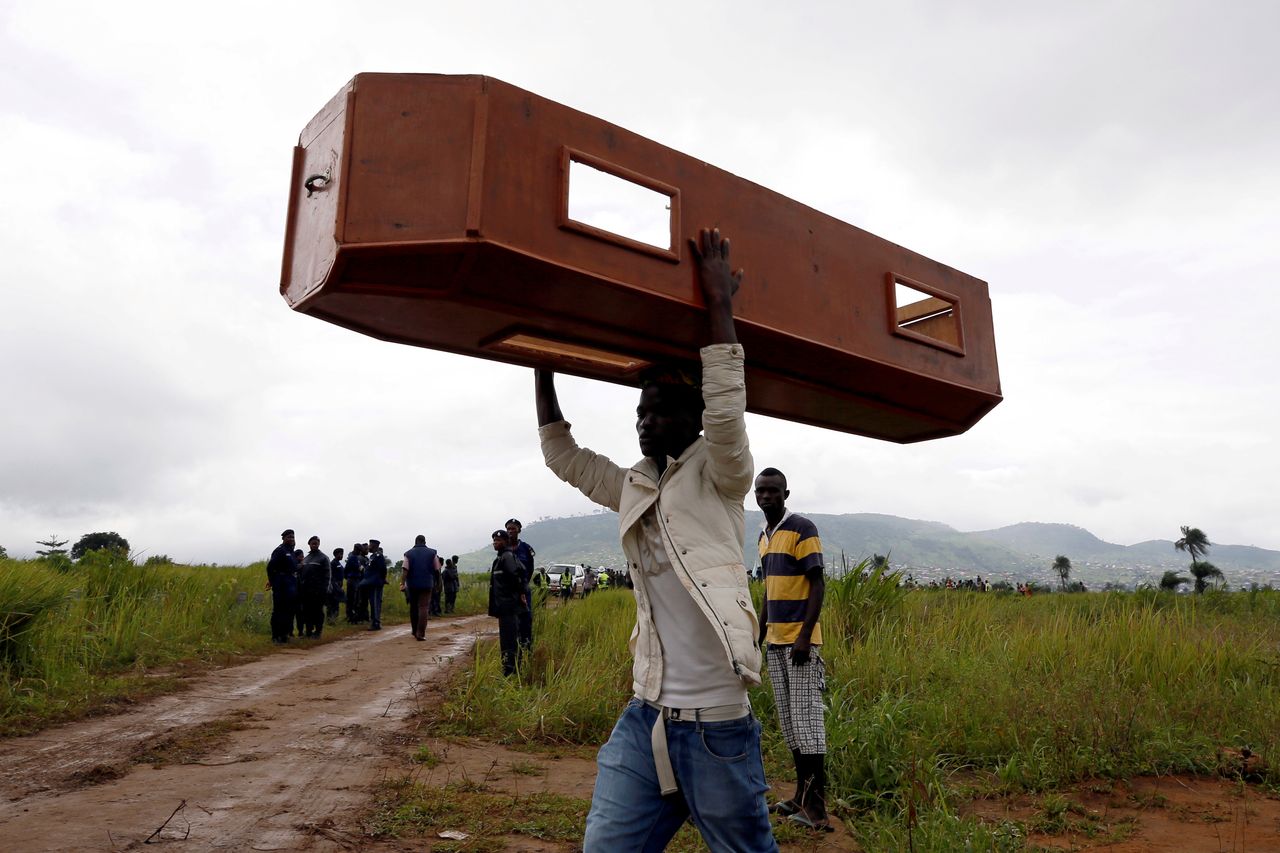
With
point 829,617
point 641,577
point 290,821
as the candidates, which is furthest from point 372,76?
point 829,617

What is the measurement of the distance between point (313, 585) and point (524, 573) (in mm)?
5328

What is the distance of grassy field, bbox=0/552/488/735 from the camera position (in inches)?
263

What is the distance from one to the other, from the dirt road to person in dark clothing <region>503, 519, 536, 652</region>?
0.98 metres

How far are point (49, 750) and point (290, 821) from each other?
2555mm

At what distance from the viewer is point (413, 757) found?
5.15 meters

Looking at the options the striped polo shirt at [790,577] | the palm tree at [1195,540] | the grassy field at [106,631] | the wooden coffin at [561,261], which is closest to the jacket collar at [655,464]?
the wooden coffin at [561,261]

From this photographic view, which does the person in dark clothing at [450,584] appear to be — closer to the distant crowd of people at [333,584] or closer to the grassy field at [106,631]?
the distant crowd of people at [333,584]

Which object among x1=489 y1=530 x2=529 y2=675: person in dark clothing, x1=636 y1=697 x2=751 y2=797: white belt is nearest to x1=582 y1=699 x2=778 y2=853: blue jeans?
x1=636 y1=697 x2=751 y2=797: white belt

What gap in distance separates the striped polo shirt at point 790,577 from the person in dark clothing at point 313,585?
29.9 feet

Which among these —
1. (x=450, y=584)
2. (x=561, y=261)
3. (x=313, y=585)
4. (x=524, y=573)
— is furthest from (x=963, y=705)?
(x=450, y=584)

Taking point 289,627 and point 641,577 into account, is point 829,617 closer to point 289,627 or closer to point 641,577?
point 641,577

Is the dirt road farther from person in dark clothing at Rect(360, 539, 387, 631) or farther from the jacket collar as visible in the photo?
person in dark clothing at Rect(360, 539, 387, 631)

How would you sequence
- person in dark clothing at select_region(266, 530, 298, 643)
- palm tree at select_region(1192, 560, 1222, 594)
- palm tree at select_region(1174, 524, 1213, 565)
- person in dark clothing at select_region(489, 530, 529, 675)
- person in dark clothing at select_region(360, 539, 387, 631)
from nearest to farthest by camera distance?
person in dark clothing at select_region(489, 530, 529, 675)
person in dark clothing at select_region(266, 530, 298, 643)
person in dark clothing at select_region(360, 539, 387, 631)
palm tree at select_region(1192, 560, 1222, 594)
palm tree at select_region(1174, 524, 1213, 565)

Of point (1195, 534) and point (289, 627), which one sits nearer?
point (289, 627)
